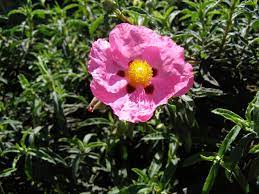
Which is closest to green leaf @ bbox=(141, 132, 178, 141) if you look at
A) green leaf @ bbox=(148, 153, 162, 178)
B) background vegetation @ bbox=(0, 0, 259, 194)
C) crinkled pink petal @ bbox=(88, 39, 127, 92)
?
background vegetation @ bbox=(0, 0, 259, 194)

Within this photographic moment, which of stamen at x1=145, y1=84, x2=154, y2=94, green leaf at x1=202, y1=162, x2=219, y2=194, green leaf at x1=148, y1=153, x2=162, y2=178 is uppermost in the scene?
stamen at x1=145, y1=84, x2=154, y2=94

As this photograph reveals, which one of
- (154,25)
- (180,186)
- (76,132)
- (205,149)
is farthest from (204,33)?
(76,132)

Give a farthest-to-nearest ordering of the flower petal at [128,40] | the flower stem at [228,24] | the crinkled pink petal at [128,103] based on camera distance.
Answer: the flower stem at [228,24] → the flower petal at [128,40] → the crinkled pink petal at [128,103]

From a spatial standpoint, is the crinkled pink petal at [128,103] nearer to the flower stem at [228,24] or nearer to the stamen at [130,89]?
the stamen at [130,89]

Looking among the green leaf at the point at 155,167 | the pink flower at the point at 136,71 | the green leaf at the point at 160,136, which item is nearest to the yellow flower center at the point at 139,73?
the pink flower at the point at 136,71

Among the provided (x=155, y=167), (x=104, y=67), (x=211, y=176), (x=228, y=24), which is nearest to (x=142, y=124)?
(x=155, y=167)

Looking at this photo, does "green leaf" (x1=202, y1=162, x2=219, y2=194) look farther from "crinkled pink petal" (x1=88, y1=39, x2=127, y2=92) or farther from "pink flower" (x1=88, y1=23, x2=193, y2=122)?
"crinkled pink petal" (x1=88, y1=39, x2=127, y2=92)

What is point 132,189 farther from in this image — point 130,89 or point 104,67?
point 104,67

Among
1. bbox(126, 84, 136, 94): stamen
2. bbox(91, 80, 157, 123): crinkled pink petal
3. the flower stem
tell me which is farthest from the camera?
the flower stem
